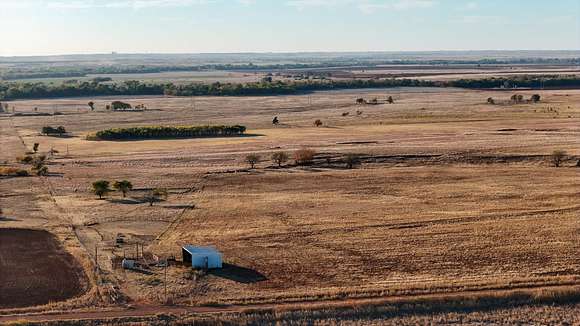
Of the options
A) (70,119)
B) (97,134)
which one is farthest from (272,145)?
(70,119)

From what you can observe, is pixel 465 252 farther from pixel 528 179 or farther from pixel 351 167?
pixel 351 167

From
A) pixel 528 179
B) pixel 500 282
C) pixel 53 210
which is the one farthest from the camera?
pixel 528 179

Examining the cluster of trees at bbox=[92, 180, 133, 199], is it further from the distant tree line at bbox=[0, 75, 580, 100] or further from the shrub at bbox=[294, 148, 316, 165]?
the distant tree line at bbox=[0, 75, 580, 100]

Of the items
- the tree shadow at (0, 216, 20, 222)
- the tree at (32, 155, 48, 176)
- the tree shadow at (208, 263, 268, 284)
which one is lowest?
the tree shadow at (0, 216, 20, 222)

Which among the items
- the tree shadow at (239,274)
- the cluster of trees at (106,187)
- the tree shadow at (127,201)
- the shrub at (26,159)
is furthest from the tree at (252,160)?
the tree shadow at (239,274)

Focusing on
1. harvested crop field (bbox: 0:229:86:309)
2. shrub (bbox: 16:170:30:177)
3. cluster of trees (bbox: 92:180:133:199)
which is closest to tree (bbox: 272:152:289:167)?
cluster of trees (bbox: 92:180:133:199)
